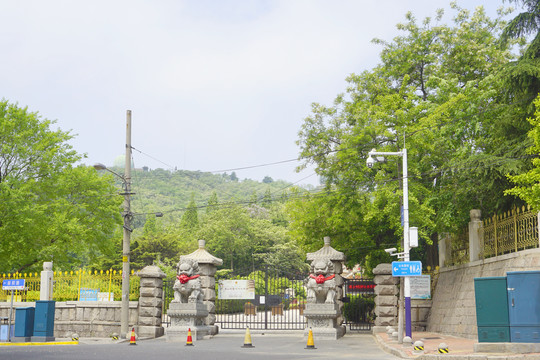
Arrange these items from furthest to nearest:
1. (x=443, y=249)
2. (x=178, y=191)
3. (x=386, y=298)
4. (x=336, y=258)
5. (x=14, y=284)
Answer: (x=178, y=191) → (x=443, y=249) → (x=336, y=258) → (x=386, y=298) → (x=14, y=284)

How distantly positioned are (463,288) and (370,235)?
27.6ft

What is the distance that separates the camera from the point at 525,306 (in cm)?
1312

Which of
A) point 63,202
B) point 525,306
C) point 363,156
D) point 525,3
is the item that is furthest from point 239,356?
point 63,202

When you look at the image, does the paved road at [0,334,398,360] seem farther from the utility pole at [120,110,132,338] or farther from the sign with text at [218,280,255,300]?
the sign with text at [218,280,255,300]

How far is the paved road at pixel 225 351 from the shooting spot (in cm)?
1470

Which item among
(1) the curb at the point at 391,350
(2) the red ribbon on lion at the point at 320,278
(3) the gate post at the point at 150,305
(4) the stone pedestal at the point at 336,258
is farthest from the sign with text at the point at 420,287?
(3) the gate post at the point at 150,305

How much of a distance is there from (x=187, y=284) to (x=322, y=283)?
5123 mm

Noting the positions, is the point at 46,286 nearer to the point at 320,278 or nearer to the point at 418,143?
the point at 320,278

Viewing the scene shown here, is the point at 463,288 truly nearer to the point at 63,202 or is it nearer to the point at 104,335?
the point at 104,335

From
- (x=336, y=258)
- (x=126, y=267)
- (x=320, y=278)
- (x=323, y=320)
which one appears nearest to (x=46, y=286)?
(x=126, y=267)

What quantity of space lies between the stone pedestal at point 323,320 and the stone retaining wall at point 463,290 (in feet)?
13.3

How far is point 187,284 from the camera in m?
21.5

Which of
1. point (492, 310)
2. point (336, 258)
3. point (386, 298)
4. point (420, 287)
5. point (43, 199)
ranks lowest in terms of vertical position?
point (386, 298)

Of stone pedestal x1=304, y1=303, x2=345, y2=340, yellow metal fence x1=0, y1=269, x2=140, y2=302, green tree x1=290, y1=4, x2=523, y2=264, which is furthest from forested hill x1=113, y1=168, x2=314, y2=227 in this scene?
stone pedestal x1=304, y1=303, x2=345, y2=340
